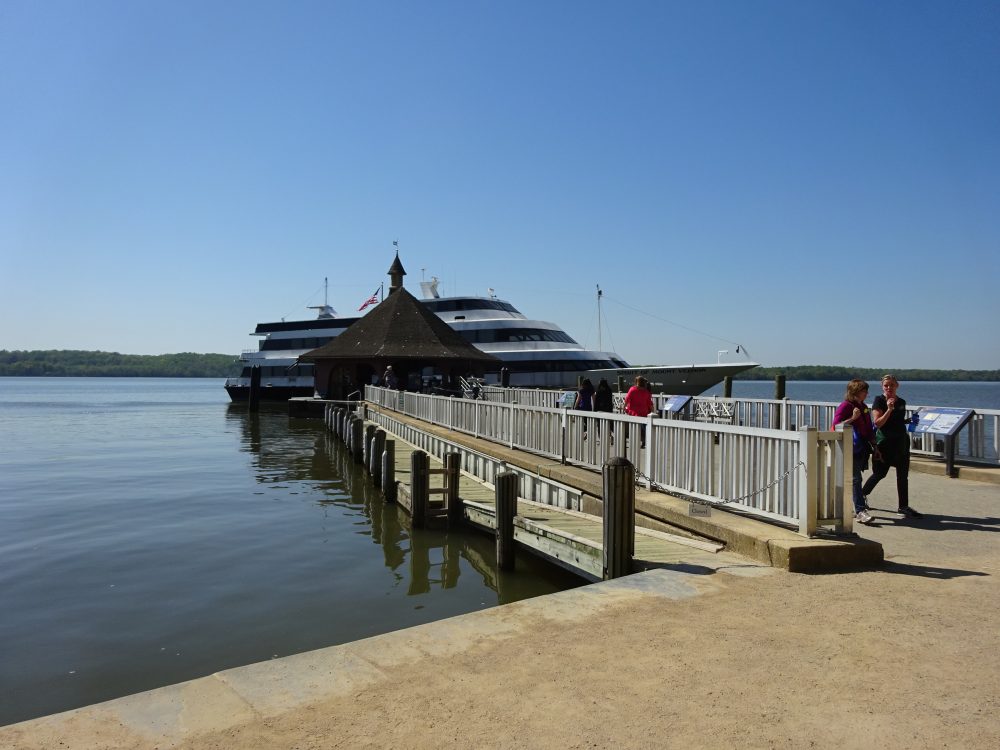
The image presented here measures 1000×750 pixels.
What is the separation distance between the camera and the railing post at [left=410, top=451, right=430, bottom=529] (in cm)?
1172

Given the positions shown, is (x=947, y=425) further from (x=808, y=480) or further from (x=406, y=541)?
(x=406, y=541)

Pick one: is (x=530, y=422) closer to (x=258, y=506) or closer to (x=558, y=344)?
(x=258, y=506)

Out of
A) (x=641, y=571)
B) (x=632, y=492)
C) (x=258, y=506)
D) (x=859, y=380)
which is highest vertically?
(x=859, y=380)

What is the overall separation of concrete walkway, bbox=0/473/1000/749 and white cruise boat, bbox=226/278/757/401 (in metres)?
39.9

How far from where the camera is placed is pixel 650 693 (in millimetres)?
3691

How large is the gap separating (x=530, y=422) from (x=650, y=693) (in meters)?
8.69

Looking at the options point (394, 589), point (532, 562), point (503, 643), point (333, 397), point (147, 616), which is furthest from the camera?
point (333, 397)

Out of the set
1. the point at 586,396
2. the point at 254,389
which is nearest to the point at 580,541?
the point at 586,396

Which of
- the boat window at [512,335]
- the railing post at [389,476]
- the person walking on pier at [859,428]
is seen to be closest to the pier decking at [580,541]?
the person walking on pier at [859,428]

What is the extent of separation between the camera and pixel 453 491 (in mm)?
11742

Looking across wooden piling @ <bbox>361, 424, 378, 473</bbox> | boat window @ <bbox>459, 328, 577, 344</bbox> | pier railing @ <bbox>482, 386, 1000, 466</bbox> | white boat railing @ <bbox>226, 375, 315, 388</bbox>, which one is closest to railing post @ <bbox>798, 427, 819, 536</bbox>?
pier railing @ <bbox>482, 386, 1000, 466</bbox>

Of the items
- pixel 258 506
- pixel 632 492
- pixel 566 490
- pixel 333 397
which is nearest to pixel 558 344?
pixel 333 397

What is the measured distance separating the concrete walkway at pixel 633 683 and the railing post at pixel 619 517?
109 cm

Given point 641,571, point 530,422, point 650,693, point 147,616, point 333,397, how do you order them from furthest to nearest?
point 333,397 < point 530,422 < point 147,616 < point 641,571 < point 650,693
